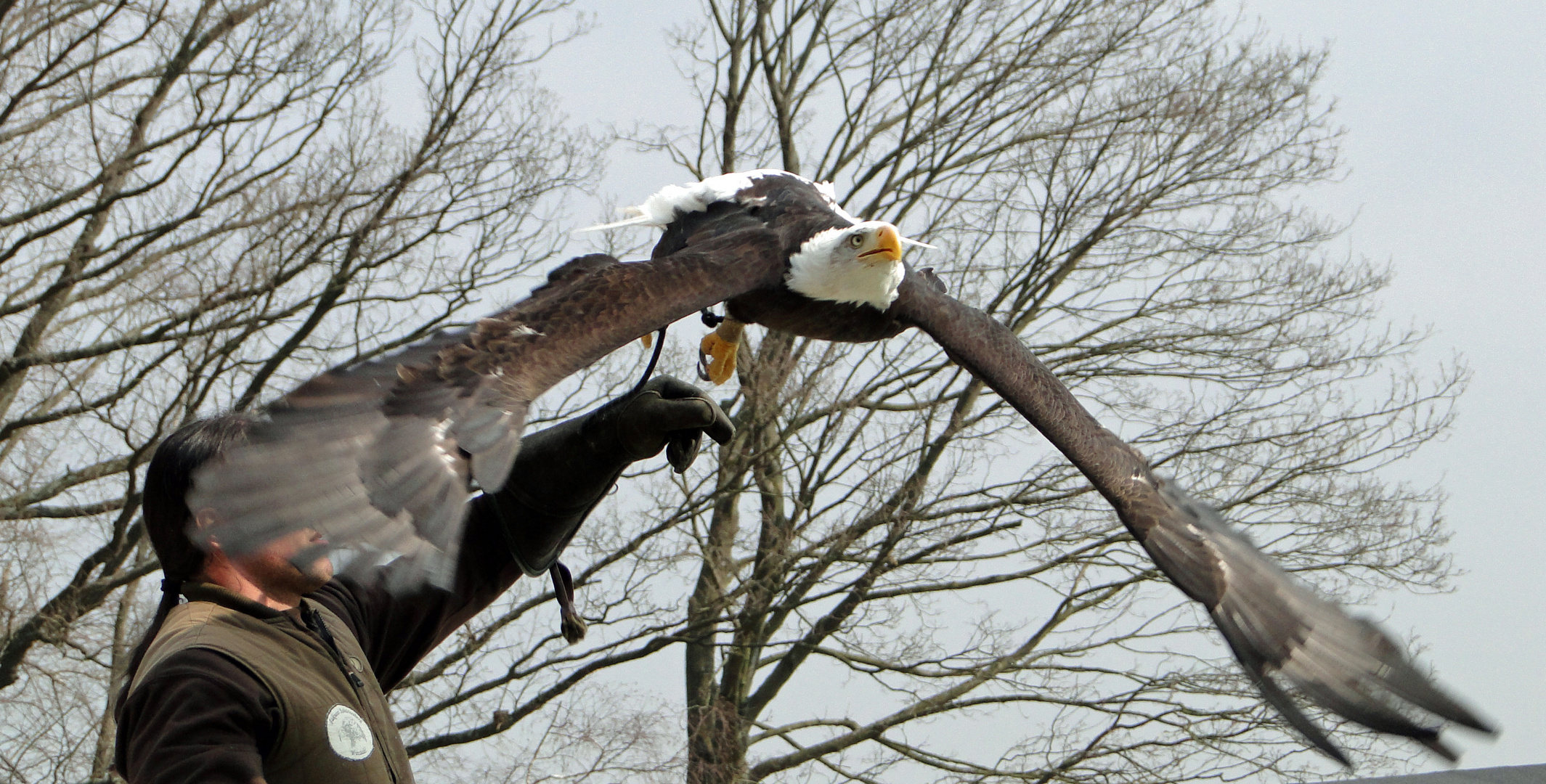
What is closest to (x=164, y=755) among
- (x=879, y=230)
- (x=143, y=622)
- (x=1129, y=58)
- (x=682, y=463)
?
(x=682, y=463)

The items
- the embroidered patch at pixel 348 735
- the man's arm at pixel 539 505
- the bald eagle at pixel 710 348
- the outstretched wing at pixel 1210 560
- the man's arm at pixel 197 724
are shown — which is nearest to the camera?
the man's arm at pixel 197 724

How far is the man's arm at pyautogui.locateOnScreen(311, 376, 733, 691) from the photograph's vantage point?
108 inches

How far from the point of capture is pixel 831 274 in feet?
11.9

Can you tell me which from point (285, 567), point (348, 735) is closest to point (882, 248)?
point (285, 567)

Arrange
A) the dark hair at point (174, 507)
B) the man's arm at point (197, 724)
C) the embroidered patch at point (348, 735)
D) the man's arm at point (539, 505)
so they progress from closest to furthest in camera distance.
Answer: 1. the man's arm at point (197, 724)
2. the embroidered patch at point (348, 735)
3. the dark hair at point (174, 507)
4. the man's arm at point (539, 505)

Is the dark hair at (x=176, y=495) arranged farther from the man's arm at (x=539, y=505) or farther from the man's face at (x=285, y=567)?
the man's arm at (x=539, y=505)

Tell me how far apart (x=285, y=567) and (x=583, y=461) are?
0.70 meters

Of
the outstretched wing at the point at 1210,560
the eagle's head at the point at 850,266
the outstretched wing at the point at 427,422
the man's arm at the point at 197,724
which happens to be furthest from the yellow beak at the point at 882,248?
the man's arm at the point at 197,724

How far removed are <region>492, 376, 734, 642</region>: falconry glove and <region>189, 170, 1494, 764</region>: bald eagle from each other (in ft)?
0.31

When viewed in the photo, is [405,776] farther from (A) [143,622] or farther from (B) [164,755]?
(A) [143,622]

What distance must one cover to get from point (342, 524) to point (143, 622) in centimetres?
543

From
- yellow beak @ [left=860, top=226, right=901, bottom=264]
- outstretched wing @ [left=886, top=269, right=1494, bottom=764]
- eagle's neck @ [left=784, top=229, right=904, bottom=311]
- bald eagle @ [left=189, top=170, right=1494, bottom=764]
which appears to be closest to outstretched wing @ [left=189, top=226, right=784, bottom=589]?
bald eagle @ [left=189, top=170, right=1494, bottom=764]

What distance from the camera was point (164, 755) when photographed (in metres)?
1.95

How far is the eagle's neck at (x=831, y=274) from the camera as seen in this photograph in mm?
3629
